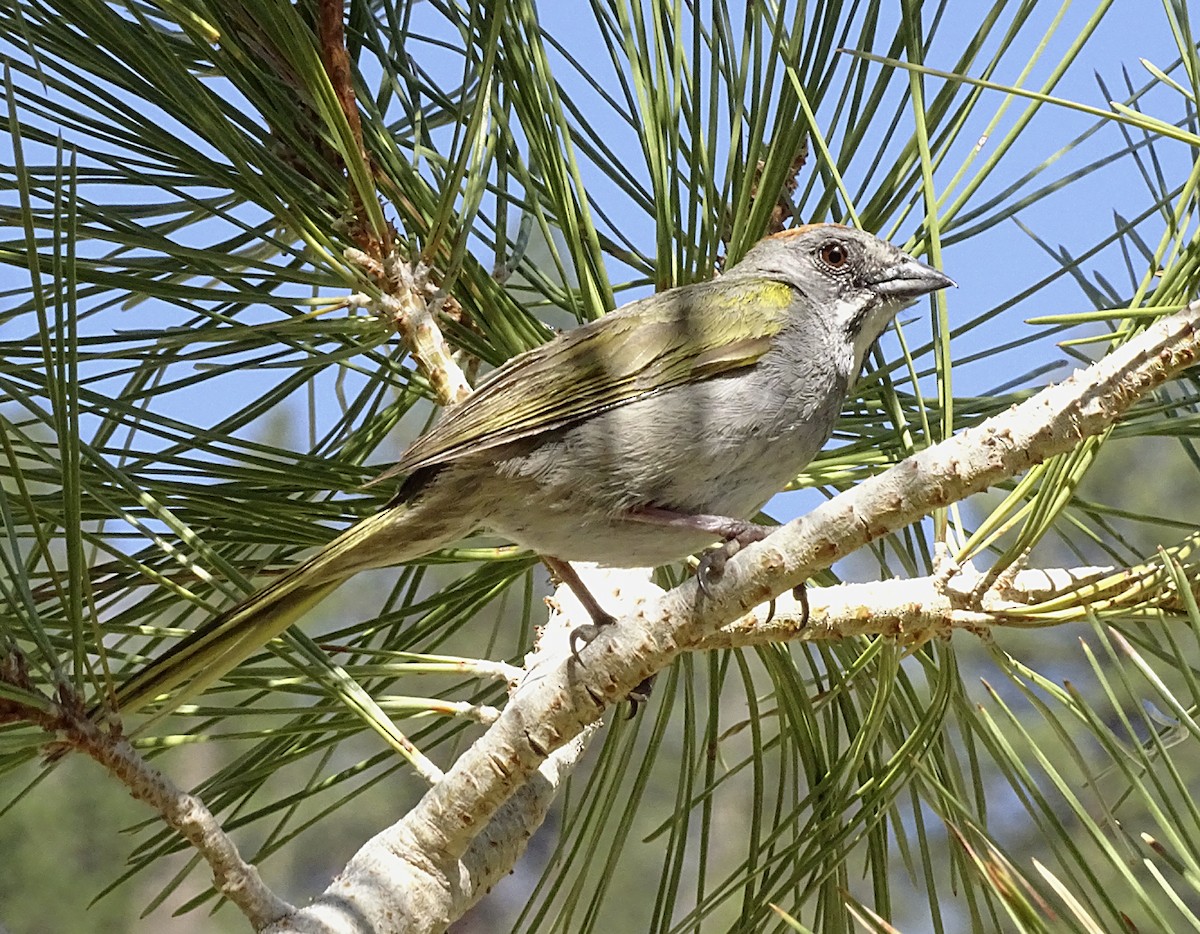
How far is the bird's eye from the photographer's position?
2.62 metres

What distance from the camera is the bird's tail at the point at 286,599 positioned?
163 centimetres

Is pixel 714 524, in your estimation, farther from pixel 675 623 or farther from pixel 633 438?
pixel 675 623

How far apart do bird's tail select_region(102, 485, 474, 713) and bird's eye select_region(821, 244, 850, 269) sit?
97 centimetres

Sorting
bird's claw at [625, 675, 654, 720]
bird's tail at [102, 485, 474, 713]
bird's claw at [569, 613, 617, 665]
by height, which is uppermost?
bird's tail at [102, 485, 474, 713]

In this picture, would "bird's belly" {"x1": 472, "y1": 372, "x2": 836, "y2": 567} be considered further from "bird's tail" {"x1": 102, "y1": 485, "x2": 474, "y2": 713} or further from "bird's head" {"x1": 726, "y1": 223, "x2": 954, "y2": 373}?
"bird's head" {"x1": 726, "y1": 223, "x2": 954, "y2": 373}

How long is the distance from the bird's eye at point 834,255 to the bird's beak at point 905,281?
0.11 metres

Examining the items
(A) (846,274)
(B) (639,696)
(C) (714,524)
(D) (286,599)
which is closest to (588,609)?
(B) (639,696)

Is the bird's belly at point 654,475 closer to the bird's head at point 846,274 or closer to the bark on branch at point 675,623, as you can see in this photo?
the bird's head at point 846,274

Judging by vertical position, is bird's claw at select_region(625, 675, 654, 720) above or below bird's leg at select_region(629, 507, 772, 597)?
below

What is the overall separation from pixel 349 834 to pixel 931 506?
197 inches

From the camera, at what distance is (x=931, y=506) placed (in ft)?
4.51

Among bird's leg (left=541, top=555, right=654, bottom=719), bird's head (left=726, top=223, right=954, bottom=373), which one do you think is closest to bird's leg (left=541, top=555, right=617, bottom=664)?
bird's leg (left=541, top=555, right=654, bottom=719)

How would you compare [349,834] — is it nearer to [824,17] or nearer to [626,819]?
[626,819]

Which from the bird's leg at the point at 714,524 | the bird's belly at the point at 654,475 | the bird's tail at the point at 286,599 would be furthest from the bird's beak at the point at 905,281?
the bird's tail at the point at 286,599
